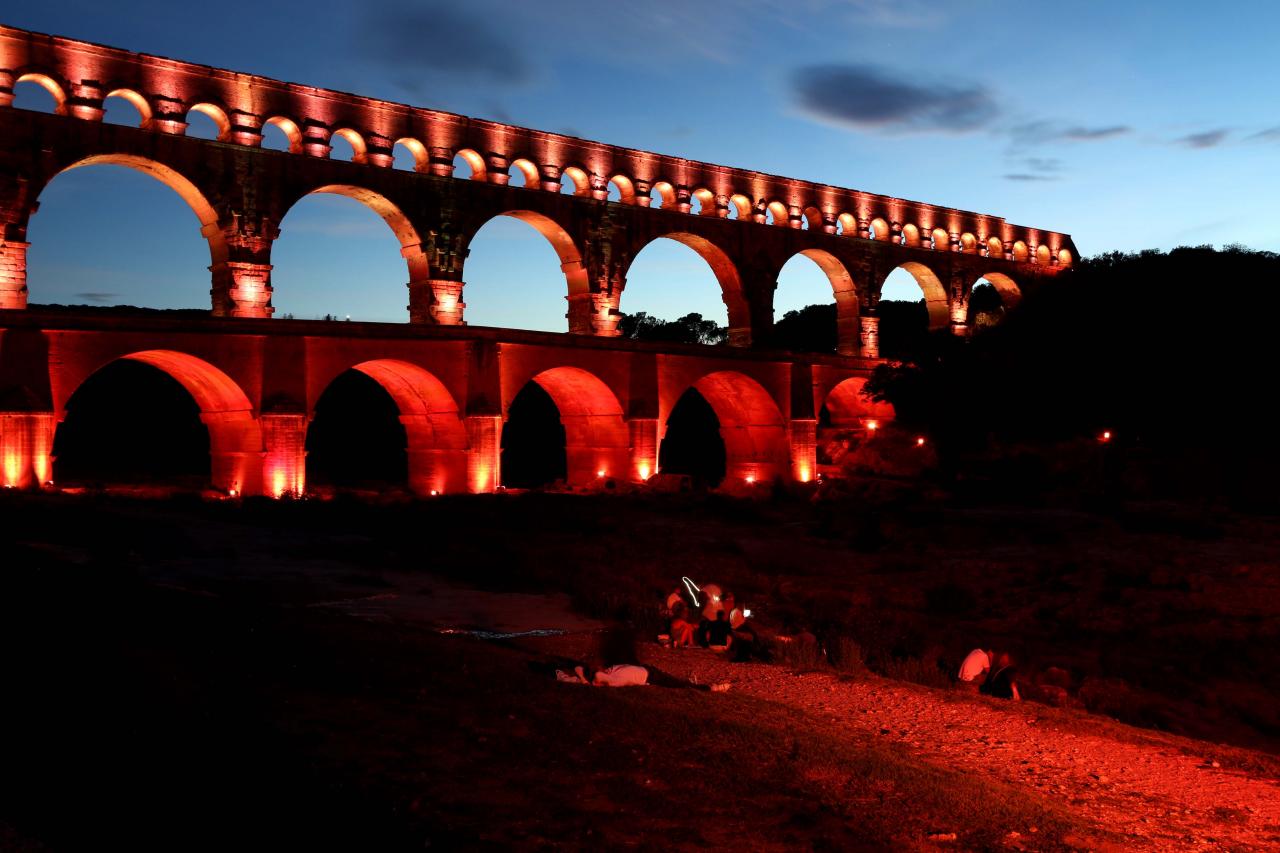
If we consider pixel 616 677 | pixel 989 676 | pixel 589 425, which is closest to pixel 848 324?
pixel 589 425

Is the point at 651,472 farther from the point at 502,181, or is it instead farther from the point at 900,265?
the point at 900,265

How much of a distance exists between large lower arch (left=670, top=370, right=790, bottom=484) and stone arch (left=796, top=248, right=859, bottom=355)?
5.32 m

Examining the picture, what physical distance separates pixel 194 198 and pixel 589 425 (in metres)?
13.3

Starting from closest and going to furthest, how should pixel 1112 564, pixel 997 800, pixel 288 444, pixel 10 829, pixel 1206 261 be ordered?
pixel 10 829 → pixel 997 800 → pixel 1112 564 → pixel 288 444 → pixel 1206 261

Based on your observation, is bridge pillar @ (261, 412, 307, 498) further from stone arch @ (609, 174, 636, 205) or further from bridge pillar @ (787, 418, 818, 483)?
bridge pillar @ (787, 418, 818, 483)

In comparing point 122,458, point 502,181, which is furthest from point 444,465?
point 122,458

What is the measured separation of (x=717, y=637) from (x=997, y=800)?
5.65m

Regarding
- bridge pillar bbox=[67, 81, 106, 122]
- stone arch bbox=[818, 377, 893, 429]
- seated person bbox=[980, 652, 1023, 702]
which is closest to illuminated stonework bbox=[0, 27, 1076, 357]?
bridge pillar bbox=[67, 81, 106, 122]

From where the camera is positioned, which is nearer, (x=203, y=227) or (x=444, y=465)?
(x=203, y=227)

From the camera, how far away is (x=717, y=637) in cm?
1248

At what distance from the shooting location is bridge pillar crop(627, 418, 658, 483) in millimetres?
35656

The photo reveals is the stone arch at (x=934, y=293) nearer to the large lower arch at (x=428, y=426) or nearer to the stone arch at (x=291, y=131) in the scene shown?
the large lower arch at (x=428, y=426)

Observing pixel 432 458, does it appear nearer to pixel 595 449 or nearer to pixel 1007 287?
pixel 595 449

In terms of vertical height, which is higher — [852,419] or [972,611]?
[852,419]
